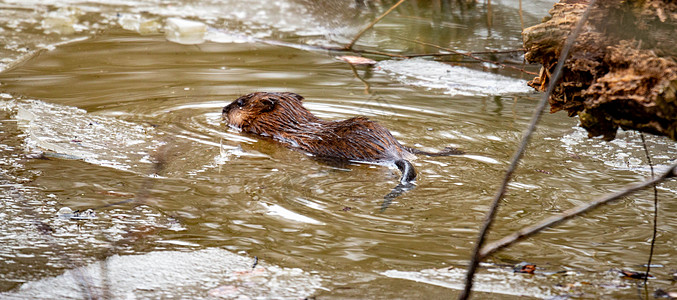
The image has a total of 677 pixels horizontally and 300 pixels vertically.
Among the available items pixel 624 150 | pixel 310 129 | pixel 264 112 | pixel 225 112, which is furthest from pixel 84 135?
pixel 624 150

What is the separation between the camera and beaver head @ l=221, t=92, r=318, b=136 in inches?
192

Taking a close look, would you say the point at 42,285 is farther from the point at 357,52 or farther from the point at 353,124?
the point at 357,52

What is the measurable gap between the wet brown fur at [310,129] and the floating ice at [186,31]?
276 cm

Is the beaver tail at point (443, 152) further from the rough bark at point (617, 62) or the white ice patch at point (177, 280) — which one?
the white ice patch at point (177, 280)

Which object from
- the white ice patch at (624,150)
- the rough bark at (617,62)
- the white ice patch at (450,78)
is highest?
the rough bark at (617,62)

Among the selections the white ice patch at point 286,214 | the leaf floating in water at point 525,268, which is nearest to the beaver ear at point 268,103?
the white ice patch at point 286,214

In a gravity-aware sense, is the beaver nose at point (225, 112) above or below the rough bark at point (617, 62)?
below

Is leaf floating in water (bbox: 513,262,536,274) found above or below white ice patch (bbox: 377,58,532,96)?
below

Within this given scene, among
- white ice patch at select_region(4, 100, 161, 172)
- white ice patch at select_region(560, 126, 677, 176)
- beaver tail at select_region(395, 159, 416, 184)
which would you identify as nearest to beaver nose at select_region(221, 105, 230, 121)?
white ice patch at select_region(4, 100, 161, 172)

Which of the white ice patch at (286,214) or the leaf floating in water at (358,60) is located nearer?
the white ice patch at (286,214)

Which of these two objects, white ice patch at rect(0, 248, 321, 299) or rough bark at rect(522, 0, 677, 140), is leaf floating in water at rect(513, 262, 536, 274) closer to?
rough bark at rect(522, 0, 677, 140)

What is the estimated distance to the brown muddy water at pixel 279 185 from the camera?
257cm

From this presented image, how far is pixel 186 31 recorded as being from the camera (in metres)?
7.69

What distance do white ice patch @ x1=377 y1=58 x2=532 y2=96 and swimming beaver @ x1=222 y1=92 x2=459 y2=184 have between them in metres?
1.55
